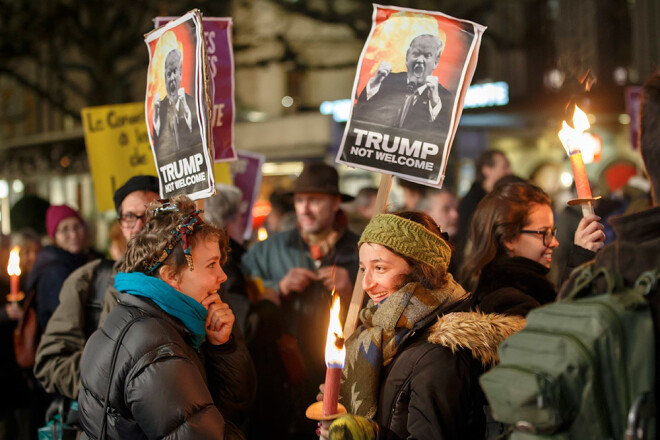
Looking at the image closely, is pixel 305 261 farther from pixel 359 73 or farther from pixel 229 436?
pixel 229 436

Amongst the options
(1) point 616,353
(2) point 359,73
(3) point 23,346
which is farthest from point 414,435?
(3) point 23,346

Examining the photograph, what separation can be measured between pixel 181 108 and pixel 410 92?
117 centimetres

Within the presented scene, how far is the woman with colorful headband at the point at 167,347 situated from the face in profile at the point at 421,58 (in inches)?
48.6

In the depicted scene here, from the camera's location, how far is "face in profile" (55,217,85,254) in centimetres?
617

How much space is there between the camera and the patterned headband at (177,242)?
9.41 feet

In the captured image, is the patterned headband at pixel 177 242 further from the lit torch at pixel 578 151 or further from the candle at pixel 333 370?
the lit torch at pixel 578 151

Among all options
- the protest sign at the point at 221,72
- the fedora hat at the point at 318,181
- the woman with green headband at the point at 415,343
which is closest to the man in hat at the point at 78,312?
the protest sign at the point at 221,72

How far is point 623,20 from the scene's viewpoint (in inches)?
696

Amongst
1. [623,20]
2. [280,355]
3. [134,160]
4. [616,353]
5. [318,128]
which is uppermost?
[623,20]

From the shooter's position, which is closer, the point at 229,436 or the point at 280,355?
the point at 229,436

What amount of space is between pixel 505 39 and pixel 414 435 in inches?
746

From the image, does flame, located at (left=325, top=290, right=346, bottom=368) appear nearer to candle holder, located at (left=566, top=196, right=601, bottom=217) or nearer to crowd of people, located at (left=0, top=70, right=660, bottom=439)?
crowd of people, located at (left=0, top=70, right=660, bottom=439)

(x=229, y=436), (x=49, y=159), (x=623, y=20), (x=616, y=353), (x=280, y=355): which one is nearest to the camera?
(x=616, y=353)

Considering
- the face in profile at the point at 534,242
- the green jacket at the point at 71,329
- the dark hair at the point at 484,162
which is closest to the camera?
the face in profile at the point at 534,242
